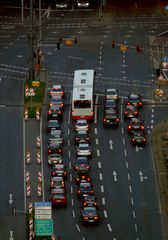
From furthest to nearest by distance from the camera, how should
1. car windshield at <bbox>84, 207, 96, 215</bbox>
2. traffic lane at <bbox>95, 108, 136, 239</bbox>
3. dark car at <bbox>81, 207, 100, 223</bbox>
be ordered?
car windshield at <bbox>84, 207, 96, 215</bbox> < traffic lane at <bbox>95, 108, 136, 239</bbox> < dark car at <bbox>81, 207, 100, 223</bbox>

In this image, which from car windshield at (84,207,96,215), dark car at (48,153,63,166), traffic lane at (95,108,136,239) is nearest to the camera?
traffic lane at (95,108,136,239)

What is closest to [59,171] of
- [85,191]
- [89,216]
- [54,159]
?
[54,159]

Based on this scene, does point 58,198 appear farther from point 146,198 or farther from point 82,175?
point 146,198

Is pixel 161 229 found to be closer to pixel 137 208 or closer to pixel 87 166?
pixel 137 208

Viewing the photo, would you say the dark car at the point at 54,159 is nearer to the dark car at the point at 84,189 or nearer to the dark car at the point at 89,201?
the dark car at the point at 84,189

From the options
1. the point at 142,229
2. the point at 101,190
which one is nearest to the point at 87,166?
the point at 101,190

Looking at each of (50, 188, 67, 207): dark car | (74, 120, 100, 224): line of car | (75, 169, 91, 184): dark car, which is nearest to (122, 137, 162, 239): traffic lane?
(74, 120, 100, 224): line of car

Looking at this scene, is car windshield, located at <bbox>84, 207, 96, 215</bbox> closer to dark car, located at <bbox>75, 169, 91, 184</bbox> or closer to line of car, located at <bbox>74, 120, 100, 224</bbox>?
line of car, located at <bbox>74, 120, 100, 224</bbox>
